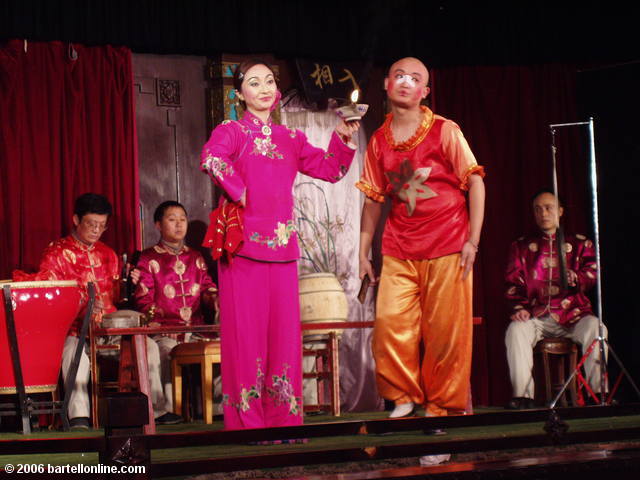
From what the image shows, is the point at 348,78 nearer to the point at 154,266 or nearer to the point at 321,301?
the point at 321,301

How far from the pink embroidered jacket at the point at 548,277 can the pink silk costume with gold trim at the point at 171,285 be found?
1.94 meters

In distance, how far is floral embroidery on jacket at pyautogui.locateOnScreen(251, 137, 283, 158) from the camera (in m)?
4.21

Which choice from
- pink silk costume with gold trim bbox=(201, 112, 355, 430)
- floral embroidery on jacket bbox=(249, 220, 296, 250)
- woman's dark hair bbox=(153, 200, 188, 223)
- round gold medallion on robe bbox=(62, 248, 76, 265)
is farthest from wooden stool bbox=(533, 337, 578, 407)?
round gold medallion on robe bbox=(62, 248, 76, 265)

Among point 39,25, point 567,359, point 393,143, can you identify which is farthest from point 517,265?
point 39,25

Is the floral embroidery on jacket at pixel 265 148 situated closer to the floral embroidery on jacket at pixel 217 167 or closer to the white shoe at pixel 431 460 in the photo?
the floral embroidery on jacket at pixel 217 167

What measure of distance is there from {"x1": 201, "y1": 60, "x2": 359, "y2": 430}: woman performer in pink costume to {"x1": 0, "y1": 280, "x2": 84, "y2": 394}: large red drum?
1467 mm

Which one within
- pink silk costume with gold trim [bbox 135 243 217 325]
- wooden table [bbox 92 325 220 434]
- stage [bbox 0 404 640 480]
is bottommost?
stage [bbox 0 404 640 480]

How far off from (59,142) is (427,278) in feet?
10.1

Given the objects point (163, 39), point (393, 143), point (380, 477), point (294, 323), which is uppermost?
point (163, 39)

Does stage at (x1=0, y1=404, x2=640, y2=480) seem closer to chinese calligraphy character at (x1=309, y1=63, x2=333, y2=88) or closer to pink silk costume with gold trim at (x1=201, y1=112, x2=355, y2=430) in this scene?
pink silk costume with gold trim at (x1=201, y1=112, x2=355, y2=430)

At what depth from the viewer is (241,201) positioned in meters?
4.12

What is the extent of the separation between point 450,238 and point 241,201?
0.85 metres

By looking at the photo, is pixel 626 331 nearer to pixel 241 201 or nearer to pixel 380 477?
pixel 241 201

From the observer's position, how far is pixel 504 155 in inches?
283
